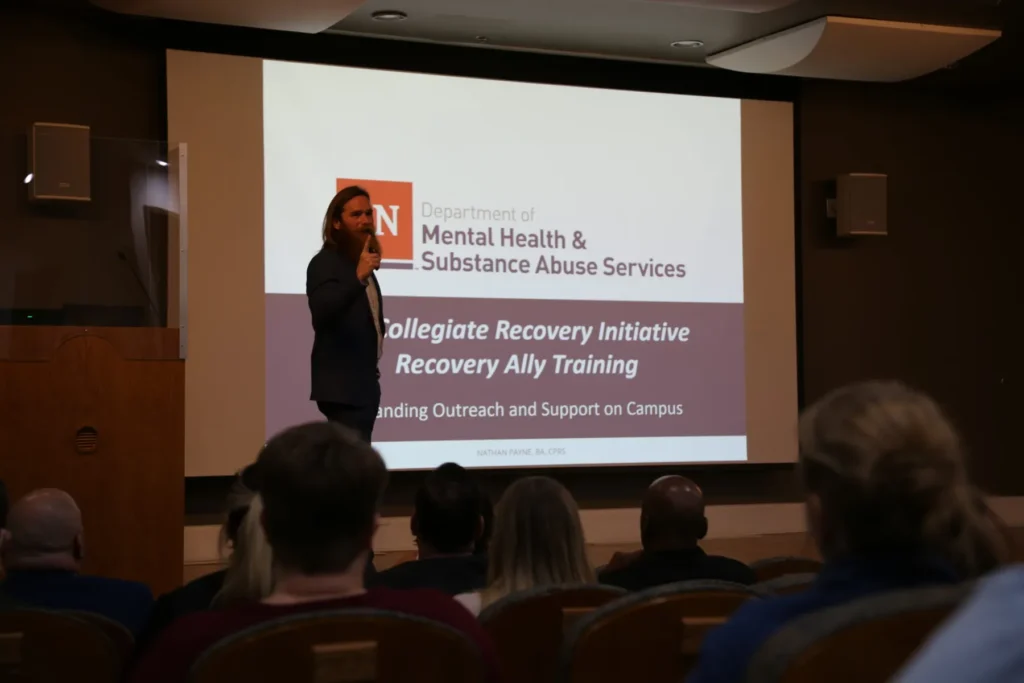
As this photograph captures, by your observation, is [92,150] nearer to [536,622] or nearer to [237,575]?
[237,575]

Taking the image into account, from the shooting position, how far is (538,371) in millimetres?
6484

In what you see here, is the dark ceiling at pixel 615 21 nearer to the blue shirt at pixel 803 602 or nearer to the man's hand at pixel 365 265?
the man's hand at pixel 365 265

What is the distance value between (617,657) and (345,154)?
183 inches

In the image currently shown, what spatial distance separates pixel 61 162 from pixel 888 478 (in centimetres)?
488

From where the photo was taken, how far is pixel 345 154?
6039 millimetres

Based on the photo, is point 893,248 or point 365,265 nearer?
point 365,265

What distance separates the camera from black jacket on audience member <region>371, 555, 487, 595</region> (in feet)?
8.26

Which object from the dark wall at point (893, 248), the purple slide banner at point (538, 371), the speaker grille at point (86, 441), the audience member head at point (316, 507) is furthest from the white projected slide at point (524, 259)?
the audience member head at point (316, 507)

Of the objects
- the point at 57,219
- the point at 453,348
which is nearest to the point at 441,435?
the point at 453,348

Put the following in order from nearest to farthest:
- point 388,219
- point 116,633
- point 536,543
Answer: point 116,633 < point 536,543 < point 388,219

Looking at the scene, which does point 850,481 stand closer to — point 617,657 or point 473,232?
point 617,657

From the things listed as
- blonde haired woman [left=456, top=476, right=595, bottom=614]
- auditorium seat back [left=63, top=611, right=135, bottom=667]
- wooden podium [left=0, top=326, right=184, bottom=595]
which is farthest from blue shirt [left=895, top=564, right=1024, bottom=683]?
wooden podium [left=0, top=326, right=184, bottom=595]

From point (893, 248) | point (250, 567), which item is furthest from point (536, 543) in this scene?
point (893, 248)

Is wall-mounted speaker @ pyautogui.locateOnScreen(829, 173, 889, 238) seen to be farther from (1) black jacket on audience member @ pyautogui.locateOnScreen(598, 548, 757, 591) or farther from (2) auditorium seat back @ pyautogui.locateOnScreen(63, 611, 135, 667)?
(2) auditorium seat back @ pyautogui.locateOnScreen(63, 611, 135, 667)
